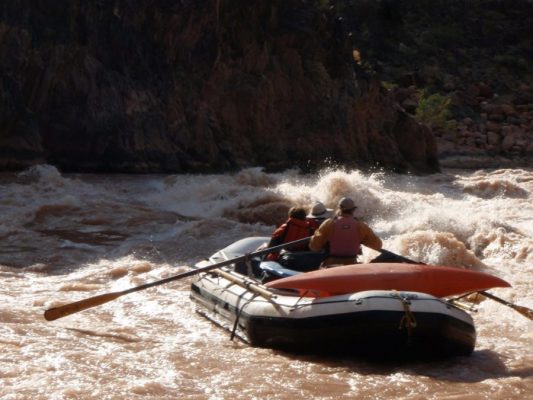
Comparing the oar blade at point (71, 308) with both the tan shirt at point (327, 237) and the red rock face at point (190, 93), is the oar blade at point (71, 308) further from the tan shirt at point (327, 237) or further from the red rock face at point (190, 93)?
the red rock face at point (190, 93)

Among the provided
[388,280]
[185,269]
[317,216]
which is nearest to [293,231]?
[317,216]

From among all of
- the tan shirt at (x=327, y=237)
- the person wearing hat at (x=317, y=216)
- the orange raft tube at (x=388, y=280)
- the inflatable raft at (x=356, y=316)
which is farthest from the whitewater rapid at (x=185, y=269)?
the person wearing hat at (x=317, y=216)

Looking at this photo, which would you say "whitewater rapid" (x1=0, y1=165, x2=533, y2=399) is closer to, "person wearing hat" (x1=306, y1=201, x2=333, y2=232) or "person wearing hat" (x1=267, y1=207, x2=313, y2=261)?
"person wearing hat" (x1=267, y1=207, x2=313, y2=261)

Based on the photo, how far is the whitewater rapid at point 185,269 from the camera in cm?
664

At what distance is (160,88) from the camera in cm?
2038

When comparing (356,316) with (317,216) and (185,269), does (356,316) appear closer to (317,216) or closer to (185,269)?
(317,216)

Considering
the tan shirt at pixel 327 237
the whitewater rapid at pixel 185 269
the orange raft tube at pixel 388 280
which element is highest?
the tan shirt at pixel 327 237

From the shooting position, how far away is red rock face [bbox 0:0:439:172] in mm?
18531

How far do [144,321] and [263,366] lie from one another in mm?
1853

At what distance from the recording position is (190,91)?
20.8m

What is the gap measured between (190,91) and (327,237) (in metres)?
13.0

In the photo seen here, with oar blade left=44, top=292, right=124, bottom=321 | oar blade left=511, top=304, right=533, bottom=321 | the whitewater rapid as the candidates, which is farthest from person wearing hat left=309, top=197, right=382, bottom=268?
oar blade left=44, top=292, right=124, bottom=321

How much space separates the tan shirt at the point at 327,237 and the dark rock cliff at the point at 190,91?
1066 centimetres

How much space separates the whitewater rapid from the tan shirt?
1.12 metres
